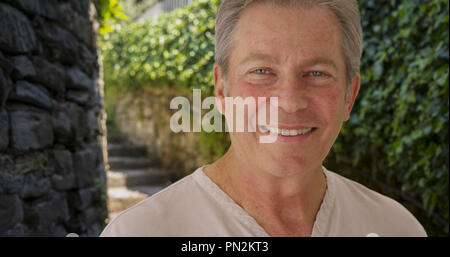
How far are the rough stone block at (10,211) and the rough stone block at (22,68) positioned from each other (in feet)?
1.73

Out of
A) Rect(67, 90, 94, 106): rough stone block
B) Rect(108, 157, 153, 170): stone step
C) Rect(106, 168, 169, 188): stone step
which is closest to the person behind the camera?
Rect(67, 90, 94, 106): rough stone block

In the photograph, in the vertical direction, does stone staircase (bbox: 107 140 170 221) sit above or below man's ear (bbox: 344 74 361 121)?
below

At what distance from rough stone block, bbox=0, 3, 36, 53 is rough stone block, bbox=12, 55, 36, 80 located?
4 centimetres

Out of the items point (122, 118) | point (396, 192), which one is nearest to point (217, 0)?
point (396, 192)

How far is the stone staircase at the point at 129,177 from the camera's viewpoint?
15.8 feet

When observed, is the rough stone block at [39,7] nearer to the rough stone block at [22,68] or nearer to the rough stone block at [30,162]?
the rough stone block at [22,68]

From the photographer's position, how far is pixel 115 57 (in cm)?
688

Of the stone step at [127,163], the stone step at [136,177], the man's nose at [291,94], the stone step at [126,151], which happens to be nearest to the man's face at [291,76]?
the man's nose at [291,94]

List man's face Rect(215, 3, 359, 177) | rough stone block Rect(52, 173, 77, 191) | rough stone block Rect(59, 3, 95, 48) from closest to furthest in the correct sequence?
man's face Rect(215, 3, 359, 177)
rough stone block Rect(52, 173, 77, 191)
rough stone block Rect(59, 3, 95, 48)

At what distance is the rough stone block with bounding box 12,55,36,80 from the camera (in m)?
1.81

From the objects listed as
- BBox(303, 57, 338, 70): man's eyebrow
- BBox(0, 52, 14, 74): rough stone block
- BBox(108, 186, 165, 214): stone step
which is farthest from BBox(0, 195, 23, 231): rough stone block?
BBox(108, 186, 165, 214): stone step

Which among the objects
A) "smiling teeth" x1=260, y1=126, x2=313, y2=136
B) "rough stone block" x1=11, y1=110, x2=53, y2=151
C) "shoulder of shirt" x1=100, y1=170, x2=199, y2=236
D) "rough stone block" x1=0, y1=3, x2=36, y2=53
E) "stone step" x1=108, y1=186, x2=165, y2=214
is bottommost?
"stone step" x1=108, y1=186, x2=165, y2=214

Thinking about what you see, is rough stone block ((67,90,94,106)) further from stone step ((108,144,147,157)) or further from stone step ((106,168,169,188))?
stone step ((108,144,147,157))
